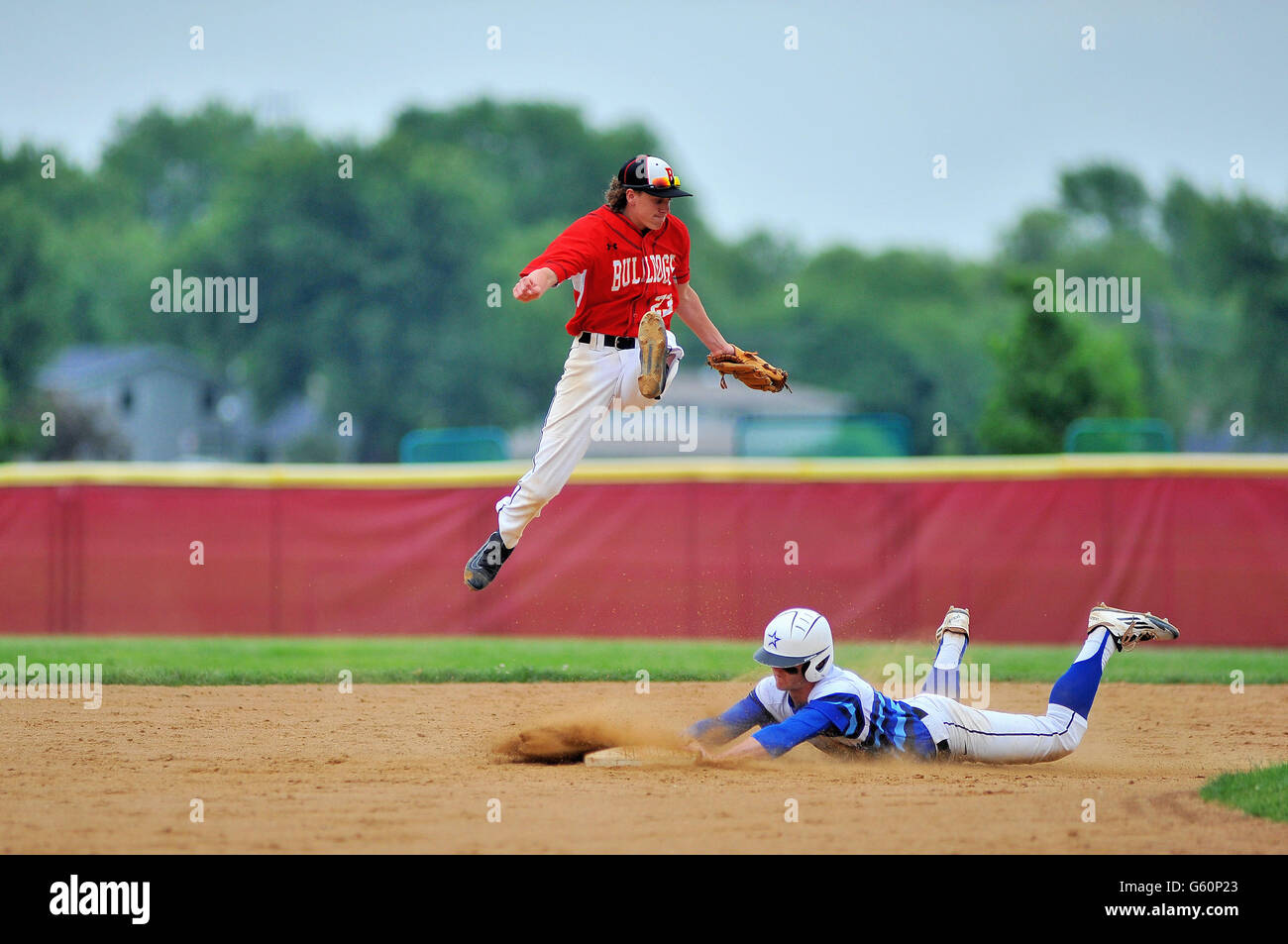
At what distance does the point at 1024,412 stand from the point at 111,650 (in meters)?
17.2

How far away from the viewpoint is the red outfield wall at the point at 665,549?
14.6m

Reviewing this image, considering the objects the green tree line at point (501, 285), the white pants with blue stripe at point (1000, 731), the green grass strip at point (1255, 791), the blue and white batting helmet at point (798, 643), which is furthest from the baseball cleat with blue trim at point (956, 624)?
the green tree line at point (501, 285)

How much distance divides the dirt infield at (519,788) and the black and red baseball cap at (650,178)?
10.2ft

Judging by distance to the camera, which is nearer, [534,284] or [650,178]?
[534,284]

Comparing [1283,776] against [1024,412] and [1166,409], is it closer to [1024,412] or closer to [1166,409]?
[1024,412]

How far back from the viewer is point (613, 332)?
→ 8.21m

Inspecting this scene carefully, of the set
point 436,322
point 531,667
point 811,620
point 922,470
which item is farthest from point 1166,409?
point 811,620

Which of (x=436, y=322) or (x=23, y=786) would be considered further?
(x=436, y=322)

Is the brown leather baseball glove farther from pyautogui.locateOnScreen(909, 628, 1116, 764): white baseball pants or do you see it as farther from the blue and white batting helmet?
pyautogui.locateOnScreen(909, 628, 1116, 764): white baseball pants

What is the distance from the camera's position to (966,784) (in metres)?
6.92

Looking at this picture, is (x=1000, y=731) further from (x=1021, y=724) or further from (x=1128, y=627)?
(x=1128, y=627)

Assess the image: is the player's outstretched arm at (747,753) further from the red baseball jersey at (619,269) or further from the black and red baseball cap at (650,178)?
the black and red baseball cap at (650,178)

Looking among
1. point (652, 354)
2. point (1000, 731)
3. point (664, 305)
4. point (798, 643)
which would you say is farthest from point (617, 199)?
point (1000, 731)

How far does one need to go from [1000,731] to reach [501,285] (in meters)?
58.3
